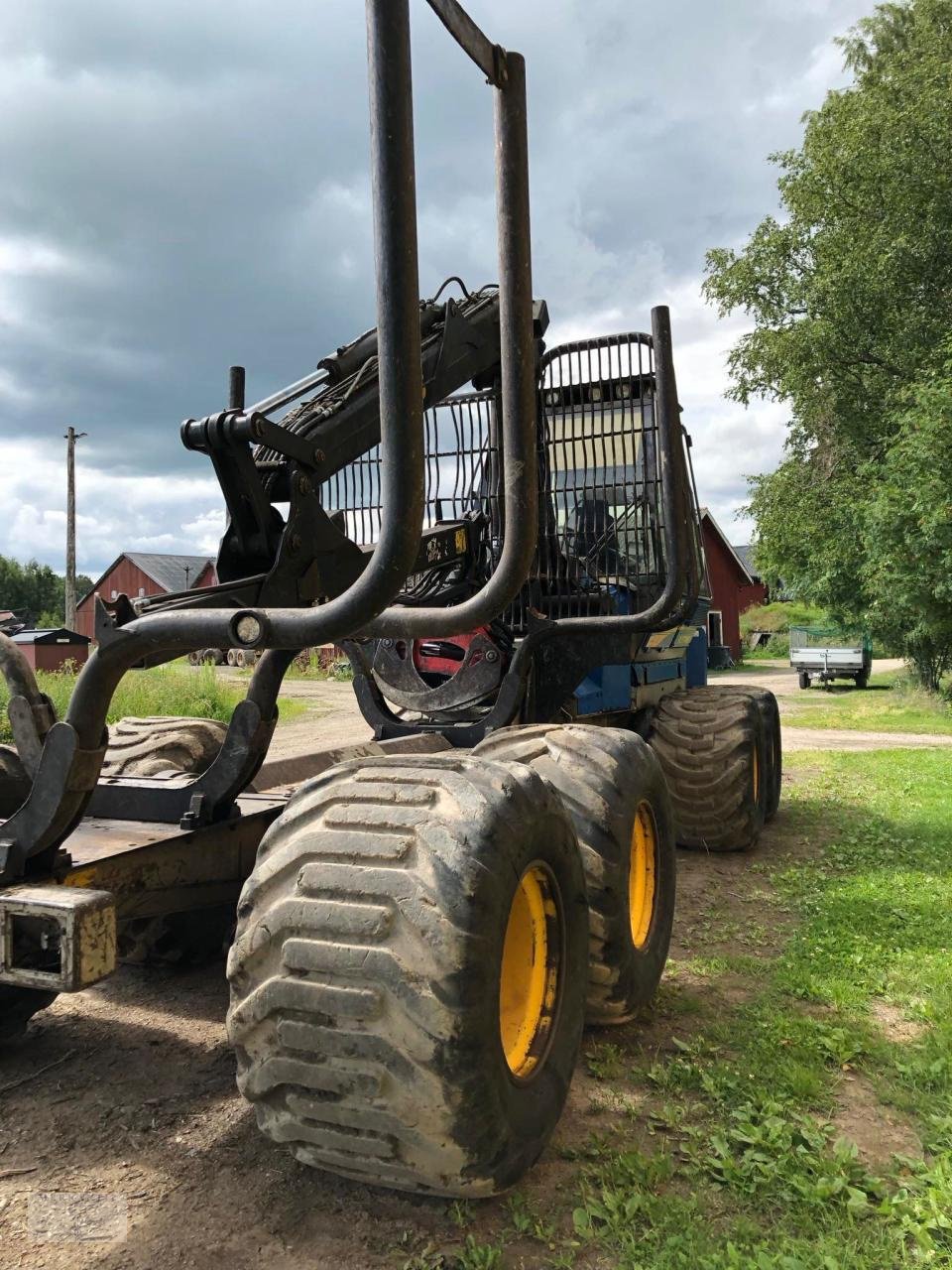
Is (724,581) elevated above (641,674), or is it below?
above

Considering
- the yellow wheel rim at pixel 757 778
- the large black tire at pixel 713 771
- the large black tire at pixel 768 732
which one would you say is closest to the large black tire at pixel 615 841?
the large black tire at pixel 713 771

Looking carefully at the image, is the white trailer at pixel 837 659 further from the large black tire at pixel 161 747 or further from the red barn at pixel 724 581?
the large black tire at pixel 161 747

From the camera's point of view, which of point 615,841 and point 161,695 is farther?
point 161,695

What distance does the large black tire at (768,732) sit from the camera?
6.77m

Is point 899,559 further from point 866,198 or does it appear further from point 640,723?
point 640,723

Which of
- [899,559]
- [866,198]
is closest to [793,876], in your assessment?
[899,559]

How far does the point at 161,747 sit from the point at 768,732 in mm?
4369

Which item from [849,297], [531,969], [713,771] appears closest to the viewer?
[531,969]

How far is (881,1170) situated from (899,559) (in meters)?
17.4

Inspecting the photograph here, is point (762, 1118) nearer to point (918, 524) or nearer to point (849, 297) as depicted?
point (918, 524)

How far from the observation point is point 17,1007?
3121 millimetres

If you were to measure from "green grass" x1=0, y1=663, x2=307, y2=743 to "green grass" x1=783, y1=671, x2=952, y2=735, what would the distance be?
888cm

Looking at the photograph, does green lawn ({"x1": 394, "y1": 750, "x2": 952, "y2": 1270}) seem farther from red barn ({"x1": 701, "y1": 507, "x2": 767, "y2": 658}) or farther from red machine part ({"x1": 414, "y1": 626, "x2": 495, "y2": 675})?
red barn ({"x1": 701, "y1": 507, "x2": 767, "y2": 658})

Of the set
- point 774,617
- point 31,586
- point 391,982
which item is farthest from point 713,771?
point 31,586
